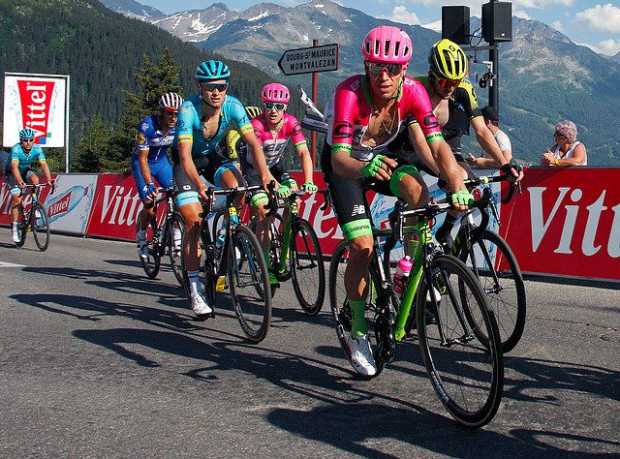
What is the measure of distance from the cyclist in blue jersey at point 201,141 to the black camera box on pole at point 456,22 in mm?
10200

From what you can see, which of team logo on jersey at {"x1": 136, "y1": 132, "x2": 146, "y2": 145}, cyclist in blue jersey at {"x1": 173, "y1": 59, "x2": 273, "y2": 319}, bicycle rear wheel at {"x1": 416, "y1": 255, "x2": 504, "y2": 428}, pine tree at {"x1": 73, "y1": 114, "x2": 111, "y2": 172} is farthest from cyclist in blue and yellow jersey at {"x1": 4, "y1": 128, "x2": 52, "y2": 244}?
pine tree at {"x1": 73, "y1": 114, "x2": 111, "y2": 172}

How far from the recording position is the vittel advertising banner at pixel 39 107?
150ft

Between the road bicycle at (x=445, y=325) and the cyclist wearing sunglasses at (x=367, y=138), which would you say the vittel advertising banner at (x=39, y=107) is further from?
the road bicycle at (x=445, y=325)

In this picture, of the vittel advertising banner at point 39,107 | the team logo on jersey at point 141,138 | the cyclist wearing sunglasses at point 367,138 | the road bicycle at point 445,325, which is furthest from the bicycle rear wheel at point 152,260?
the vittel advertising banner at point 39,107

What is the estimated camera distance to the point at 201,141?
7.49m

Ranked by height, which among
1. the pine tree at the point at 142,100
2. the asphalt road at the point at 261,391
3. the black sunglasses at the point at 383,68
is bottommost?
the asphalt road at the point at 261,391

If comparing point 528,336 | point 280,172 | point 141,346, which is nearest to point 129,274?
point 280,172

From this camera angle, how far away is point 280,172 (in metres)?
8.66

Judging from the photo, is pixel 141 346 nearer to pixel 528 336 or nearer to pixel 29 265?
pixel 528 336

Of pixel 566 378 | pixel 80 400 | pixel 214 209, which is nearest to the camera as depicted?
pixel 80 400

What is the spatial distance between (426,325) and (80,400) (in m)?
1.96

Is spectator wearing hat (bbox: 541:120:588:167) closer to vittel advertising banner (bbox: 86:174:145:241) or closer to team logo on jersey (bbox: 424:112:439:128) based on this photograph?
team logo on jersey (bbox: 424:112:439:128)

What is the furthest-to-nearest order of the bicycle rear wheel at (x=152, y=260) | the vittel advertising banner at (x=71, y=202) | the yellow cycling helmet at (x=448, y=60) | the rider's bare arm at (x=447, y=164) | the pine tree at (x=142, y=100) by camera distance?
the pine tree at (x=142, y=100) < the vittel advertising banner at (x=71, y=202) < the bicycle rear wheel at (x=152, y=260) < the yellow cycling helmet at (x=448, y=60) < the rider's bare arm at (x=447, y=164)

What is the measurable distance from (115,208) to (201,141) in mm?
10354
